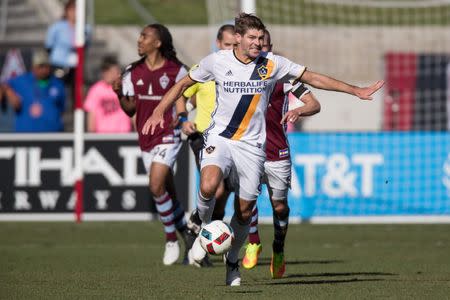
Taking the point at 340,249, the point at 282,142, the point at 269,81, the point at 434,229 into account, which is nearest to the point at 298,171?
the point at 434,229

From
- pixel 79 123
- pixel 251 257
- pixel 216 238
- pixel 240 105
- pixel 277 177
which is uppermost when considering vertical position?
pixel 240 105

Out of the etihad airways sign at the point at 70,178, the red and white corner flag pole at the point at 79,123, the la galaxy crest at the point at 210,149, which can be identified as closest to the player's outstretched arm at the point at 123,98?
the la galaxy crest at the point at 210,149

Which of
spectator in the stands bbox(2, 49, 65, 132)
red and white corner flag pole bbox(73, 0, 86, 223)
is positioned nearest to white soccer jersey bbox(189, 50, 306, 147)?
red and white corner flag pole bbox(73, 0, 86, 223)

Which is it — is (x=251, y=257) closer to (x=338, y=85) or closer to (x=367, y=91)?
(x=338, y=85)

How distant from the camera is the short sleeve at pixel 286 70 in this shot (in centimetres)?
1027

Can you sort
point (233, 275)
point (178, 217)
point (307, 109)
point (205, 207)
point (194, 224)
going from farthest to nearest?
point (178, 217) < point (194, 224) < point (307, 109) < point (205, 207) < point (233, 275)

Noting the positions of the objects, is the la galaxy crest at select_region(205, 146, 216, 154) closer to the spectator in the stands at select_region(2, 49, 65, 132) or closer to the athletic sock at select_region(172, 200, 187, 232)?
the athletic sock at select_region(172, 200, 187, 232)

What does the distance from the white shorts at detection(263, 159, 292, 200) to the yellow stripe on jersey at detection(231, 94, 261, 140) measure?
4.15ft

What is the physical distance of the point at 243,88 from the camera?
33.4ft

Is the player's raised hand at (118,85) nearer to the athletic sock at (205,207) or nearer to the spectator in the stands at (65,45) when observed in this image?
the athletic sock at (205,207)

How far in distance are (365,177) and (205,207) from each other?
26.1ft

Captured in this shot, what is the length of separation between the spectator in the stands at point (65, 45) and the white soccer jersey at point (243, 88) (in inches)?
427

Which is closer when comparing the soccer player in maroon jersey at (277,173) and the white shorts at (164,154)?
the soccer player in maroon jersey at (277,173)

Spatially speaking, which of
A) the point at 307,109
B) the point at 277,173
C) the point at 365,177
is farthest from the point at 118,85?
the point at 365,177
